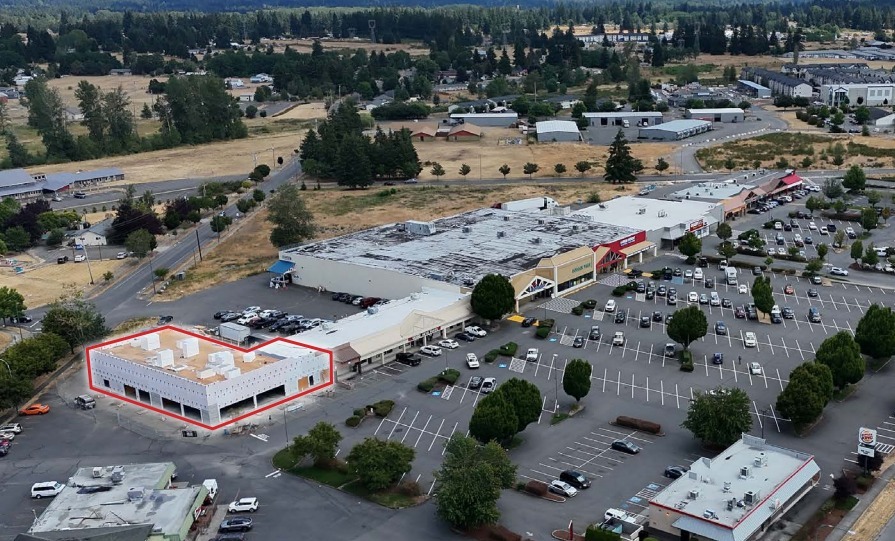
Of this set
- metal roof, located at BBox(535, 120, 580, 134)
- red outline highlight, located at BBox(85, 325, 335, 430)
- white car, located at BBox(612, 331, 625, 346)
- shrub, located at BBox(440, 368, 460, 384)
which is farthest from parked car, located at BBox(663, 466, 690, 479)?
metal roof, located at BBox(535, 120, 580, 134)

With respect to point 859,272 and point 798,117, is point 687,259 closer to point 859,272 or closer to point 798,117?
point 859,272

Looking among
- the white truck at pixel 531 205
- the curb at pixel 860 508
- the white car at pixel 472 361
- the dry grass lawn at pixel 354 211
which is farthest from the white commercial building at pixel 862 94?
the curb at pixel 860 508

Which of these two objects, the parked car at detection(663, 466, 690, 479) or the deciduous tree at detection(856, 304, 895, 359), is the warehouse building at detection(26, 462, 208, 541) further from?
the deciduous tree at detection(856, 304, 895, 359)

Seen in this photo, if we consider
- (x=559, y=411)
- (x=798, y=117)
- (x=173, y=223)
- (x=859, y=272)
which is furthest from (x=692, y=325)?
(x=798, y=117)

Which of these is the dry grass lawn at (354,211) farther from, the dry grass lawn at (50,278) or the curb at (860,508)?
the curb at (860,508)

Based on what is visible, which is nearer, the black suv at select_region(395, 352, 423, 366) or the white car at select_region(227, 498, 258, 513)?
the white car at select_region(227, 498, 258, 513)

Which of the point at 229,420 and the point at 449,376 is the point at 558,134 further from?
the point at 229,420
